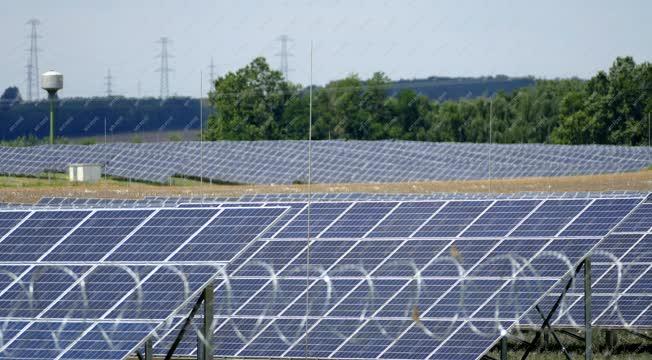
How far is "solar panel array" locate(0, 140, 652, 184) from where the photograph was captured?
5538cm

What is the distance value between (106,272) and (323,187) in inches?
1353

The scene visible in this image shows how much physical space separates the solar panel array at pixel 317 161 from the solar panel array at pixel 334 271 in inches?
1241

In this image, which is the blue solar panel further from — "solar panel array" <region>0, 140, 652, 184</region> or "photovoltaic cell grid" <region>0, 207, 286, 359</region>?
"solar panel array" <region>0, 140, 652, 184</region>

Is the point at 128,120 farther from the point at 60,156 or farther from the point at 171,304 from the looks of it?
the point at 171,304

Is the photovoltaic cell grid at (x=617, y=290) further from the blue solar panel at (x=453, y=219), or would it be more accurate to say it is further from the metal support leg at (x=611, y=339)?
the blue solar panel at (x=453, y=219)

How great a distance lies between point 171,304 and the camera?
15.3 metres

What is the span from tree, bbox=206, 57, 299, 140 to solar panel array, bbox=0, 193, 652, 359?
1894 inches

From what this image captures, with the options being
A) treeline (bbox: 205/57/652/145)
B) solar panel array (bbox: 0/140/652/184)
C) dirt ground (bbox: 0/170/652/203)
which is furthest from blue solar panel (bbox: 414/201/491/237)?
treeline (bbox: 205/57/652/145)

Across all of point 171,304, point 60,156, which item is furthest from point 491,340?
point 60,156

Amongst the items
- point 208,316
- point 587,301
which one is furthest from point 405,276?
point 208,316

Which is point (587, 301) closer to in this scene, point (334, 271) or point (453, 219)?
point (453, 219)

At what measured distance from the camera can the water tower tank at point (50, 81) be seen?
51.8 meters

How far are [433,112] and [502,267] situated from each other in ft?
222

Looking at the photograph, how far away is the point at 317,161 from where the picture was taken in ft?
188
